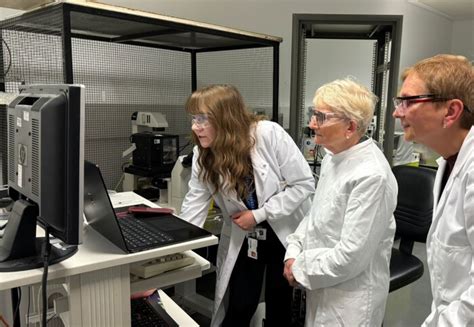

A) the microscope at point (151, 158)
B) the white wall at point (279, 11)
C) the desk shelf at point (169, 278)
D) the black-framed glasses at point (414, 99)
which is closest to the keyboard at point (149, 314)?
the desk shelf at point (169, 278)

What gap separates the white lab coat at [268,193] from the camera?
1785 millimetres

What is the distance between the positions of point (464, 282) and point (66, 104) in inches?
40.5

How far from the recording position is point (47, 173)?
0.91m

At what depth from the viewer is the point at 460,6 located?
5.23 m

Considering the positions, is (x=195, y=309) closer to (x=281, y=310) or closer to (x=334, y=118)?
(x=281, y=310)

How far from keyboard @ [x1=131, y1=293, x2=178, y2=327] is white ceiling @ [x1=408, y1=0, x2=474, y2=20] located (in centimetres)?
504

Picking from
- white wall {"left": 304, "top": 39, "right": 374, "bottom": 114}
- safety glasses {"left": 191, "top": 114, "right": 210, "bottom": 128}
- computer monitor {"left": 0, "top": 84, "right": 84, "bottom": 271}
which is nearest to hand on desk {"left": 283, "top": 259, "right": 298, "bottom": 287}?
safety glasses {"left": 191, "top": 114, "right": 210, "bottom": 128}

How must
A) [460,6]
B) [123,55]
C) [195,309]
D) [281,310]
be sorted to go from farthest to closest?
[460,6] → [123,55] → [195,309] → [281,310]

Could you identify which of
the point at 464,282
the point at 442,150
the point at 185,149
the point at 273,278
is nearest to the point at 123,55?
the point at 185,149

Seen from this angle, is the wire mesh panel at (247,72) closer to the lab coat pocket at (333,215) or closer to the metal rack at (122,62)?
the metal rack at (122,62)

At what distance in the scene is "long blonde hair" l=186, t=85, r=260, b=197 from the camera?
5.61 ft

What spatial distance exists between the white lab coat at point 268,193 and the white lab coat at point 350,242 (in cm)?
28

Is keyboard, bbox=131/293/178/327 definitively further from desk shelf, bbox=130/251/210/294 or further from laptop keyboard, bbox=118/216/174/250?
laptop keyboard, bbox=118/216/174/250

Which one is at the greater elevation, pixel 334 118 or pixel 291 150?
pixel 334 118
